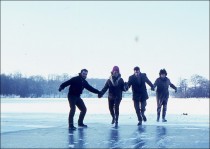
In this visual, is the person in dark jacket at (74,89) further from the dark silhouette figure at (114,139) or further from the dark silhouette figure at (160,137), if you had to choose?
the dark silhouette figure at (160,137)

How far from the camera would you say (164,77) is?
1430 centimetres

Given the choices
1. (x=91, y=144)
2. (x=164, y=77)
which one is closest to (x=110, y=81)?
(x=164, y=77)

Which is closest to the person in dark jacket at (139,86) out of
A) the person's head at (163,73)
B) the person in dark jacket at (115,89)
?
the person in dark jacket at (115,89)

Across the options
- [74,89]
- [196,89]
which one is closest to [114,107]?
[74,89]

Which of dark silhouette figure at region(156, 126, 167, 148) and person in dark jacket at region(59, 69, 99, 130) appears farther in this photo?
person in dark jacket at region(59, 69, 99, 130)

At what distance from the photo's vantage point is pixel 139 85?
1328 cm

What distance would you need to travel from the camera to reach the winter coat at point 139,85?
1322cm

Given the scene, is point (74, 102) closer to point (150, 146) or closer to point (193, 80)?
point (150, 146)

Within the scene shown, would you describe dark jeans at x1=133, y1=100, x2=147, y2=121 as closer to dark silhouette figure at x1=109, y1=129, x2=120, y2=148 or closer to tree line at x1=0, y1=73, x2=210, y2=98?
dark silhouette figure at x1=109, y1=129, x2=120, y2=148

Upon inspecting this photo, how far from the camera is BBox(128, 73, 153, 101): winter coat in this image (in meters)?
13.2

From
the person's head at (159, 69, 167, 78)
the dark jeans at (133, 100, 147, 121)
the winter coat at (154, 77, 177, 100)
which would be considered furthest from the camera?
the winter coat at (154, 77, 177, 100)

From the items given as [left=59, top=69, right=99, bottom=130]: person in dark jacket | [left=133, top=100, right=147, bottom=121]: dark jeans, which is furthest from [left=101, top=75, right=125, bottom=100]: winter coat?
[left=59, top=69, right=99, bottom=130]: person in dark jacket

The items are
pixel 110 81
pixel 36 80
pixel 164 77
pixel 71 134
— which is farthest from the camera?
pixel 36 80

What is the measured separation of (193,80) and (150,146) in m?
97.8
